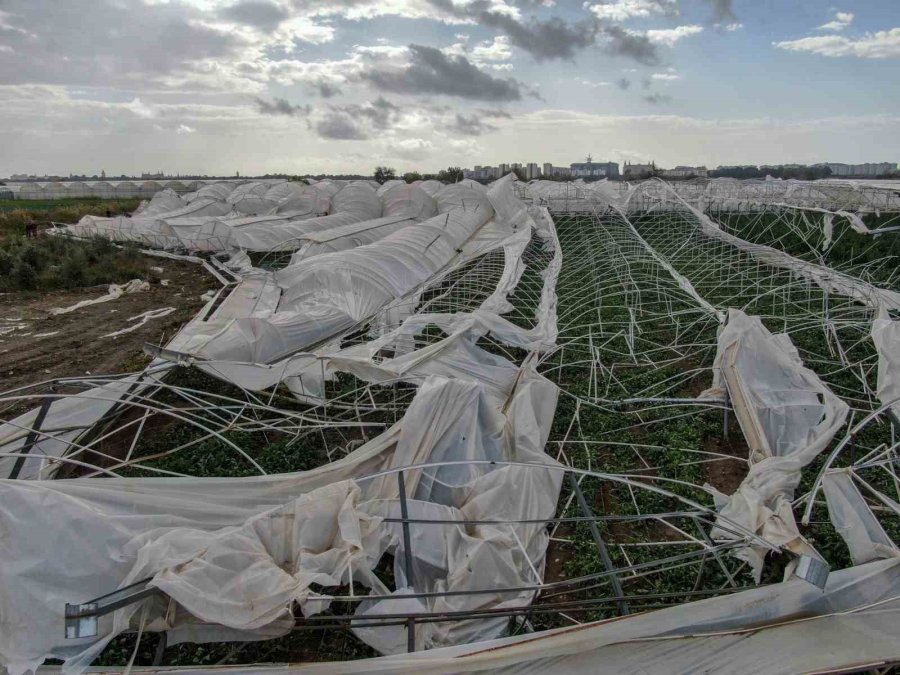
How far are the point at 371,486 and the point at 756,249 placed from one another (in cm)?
1757

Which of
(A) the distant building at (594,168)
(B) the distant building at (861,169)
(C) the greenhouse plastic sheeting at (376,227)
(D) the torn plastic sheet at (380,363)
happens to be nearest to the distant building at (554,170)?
(A) the distant building at (594,168)

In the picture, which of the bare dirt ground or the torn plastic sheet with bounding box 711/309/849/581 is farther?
the bare dirt ground

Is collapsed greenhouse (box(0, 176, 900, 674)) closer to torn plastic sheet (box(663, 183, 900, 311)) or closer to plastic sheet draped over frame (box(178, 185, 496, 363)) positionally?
plastic sheet draped over frame (box(178, 185, 496, 363))

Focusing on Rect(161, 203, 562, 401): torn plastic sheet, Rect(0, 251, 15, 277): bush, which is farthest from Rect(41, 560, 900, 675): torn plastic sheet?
Rect(0, 251, 15, 277): bush

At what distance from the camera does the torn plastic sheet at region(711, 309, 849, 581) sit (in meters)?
5.27

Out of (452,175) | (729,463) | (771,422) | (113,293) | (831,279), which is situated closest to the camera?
(771,422)

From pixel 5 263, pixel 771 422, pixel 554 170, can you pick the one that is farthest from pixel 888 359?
pixel 554 170

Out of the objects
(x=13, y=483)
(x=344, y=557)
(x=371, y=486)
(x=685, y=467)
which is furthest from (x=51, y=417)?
(x=685, y=467)

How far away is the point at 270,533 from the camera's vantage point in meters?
4.98

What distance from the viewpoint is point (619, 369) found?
34.7 feet

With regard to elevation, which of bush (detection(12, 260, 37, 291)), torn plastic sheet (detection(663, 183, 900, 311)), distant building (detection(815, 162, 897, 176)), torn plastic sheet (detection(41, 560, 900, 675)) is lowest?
torn plastic sheet (detection(41, 560, 900, 675))

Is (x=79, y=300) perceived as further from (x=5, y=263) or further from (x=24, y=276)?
(x=5, y=263)

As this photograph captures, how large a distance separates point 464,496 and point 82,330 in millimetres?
11977

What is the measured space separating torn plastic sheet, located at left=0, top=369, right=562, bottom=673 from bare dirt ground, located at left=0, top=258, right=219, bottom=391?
717 cm
